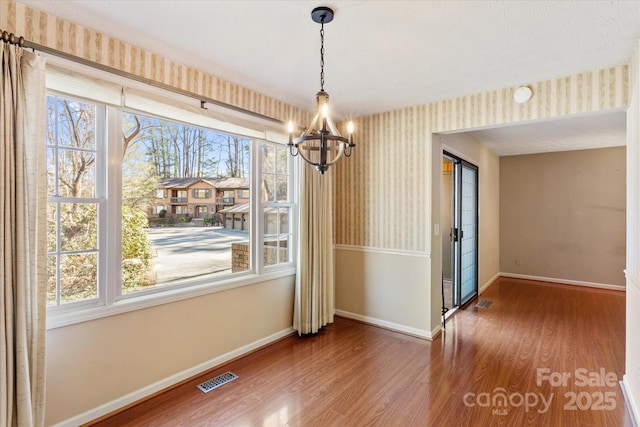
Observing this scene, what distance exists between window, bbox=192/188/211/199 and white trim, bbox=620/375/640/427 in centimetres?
351

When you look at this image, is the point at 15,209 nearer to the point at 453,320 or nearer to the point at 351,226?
the point at 351,226

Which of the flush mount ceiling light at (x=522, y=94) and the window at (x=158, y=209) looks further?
the flush mount ceiling light at (x=522, y=94)

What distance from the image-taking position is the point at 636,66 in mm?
2176

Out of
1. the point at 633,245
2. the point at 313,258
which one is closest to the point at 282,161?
the point at 313,258

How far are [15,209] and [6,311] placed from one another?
20.8 inches

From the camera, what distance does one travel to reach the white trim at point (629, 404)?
6.81 feet

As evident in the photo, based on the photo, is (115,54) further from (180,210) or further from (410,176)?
(410,176)

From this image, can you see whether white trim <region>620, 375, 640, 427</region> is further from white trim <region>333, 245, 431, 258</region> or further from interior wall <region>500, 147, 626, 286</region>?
interior wall <region>500, 147, 626, 286</region>

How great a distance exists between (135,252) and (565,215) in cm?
690

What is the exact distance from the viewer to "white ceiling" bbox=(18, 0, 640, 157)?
6.06 feet

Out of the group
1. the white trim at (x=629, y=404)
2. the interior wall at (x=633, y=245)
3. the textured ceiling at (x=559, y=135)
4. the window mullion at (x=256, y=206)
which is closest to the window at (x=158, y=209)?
the window mullion at (x=256, y=206)

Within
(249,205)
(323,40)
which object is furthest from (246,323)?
(323,40)

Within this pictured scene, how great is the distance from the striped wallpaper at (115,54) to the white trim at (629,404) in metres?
3.69

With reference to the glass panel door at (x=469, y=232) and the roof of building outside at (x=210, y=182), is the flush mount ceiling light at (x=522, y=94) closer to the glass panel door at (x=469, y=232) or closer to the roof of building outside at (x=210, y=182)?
the glass panel door at (x=469, y=232)
